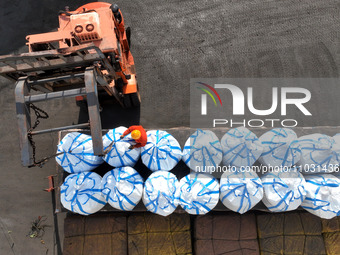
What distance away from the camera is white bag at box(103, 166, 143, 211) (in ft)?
14.9

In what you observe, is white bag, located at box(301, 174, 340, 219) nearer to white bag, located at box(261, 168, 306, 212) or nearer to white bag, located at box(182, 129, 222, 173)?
white bag, located at box(261, 168, 306, 212)

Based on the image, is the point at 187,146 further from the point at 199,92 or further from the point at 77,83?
the point at 77,83

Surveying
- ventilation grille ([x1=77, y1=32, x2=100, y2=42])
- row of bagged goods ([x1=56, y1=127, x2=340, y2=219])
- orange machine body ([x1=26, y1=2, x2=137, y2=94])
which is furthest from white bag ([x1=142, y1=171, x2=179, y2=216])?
ventilation grille ([x1=77, y1=32, x2=100, y2=42])

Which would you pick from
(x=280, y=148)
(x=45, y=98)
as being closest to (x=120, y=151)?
(x=45, y=98)

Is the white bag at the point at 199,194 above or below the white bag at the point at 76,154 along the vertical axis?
below

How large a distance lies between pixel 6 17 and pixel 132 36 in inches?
160

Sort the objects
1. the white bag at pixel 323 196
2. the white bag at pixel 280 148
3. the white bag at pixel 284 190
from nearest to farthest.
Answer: the white bag at pixel 284 190 → the white bag at pixel 323 196 → the white bag at pixel 280 148

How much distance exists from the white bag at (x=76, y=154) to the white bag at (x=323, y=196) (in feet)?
14.7

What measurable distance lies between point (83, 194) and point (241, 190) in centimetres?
311

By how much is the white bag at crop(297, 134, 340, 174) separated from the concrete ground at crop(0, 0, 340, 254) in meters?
2.12

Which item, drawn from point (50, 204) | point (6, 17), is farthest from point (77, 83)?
point (6, 17)

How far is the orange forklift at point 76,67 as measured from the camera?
398 cm

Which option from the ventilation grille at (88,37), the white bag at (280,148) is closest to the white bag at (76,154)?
the ventilation grille at (88,37)

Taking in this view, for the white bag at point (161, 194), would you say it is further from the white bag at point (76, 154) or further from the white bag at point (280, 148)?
the white bag at point (280, 148)
